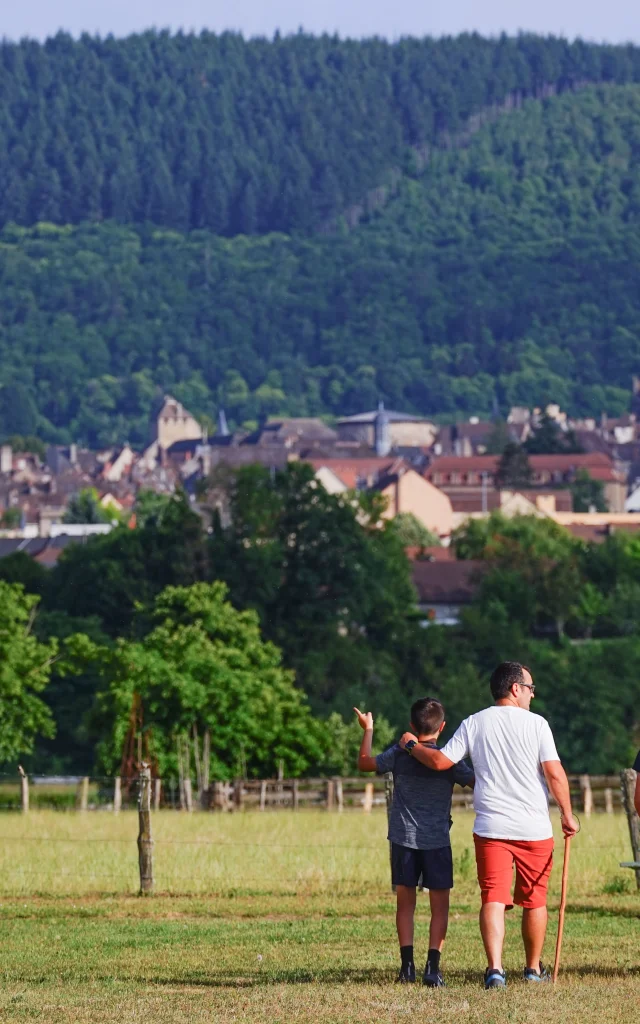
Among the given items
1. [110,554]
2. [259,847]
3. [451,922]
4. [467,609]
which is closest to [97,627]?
[110,554]

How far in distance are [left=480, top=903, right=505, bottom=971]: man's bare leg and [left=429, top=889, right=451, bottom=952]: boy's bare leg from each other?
21.6 inches

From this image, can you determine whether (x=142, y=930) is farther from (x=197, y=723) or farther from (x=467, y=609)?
(x=467, y=609)

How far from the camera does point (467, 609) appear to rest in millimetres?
84188

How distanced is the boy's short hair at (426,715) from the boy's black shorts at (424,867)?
652mm

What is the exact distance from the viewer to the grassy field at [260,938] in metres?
10.1

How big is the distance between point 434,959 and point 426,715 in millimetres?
1235

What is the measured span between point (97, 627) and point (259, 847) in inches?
1957

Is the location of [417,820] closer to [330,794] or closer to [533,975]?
[533,975]

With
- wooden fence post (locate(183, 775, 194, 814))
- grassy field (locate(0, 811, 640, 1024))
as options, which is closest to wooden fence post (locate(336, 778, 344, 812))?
wooden fence post (locate(183, 775, 194, 814))

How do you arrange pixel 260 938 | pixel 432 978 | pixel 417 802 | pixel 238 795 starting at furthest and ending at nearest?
pixel 238 795, pixel 260 938, pixel 417 802, pixel 432 978

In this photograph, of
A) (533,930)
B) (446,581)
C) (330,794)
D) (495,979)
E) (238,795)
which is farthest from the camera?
(446,581)

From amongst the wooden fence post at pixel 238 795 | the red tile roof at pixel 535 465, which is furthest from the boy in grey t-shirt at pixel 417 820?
the red tile roof at pixel 535 465

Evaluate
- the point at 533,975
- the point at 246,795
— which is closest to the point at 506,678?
the point at 533,975

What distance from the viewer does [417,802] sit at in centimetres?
1141
